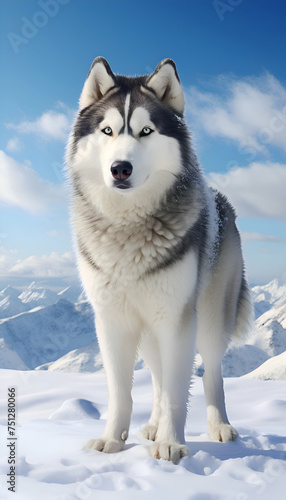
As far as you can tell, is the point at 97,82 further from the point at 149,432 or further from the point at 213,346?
the point at 149,432

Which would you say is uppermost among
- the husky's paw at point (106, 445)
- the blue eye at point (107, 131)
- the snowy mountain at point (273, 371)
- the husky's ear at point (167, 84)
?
the husky's ear at point (167, 84)

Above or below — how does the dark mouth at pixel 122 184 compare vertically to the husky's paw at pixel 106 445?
above

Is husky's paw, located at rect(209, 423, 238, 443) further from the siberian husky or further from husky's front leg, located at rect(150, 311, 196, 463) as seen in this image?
husky's front leg, located at rect(150, 311, 196, 463)

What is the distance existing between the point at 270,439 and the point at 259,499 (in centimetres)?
154

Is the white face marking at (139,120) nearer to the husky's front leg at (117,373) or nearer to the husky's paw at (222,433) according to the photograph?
the husky's front leg at (117,373)

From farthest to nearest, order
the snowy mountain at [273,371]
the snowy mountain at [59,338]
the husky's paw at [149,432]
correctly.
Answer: the snowy mountain at [59,338], the snowy mountain at [273,371], the husky's paw at [149,432]

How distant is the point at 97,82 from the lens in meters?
3.25

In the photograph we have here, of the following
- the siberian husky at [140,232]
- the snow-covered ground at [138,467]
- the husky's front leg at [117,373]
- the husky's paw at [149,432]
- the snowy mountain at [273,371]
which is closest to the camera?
the snow-covered ground at [138,467]

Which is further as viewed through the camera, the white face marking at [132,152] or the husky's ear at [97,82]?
the husky's ear at [97,82]

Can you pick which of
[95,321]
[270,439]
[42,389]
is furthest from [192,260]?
[42,389]

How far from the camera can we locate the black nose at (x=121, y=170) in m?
2.66

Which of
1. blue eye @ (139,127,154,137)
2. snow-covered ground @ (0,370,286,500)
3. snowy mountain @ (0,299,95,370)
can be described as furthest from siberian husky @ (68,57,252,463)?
snowy mountain @ (0,299,95,370)

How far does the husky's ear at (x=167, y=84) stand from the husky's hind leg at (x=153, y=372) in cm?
186

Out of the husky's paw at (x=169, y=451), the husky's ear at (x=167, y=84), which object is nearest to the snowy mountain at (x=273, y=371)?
the husky's paw at (x=169, y=451)
